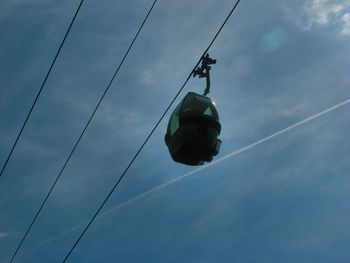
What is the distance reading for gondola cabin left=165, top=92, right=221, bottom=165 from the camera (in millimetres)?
6180

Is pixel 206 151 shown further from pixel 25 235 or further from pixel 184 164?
pixel 25 235

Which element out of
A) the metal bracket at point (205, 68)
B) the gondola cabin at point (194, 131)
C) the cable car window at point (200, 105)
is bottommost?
the gondola cabin at point (194, 131)

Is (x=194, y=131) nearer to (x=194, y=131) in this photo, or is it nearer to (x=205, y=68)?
(x=194, y=131)

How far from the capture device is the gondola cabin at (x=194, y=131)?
20.3 feet

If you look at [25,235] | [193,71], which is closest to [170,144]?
[193,71]

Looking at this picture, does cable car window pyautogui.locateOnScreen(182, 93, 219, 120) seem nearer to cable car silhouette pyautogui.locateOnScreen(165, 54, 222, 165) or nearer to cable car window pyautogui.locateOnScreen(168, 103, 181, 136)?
cable car silhouette pyautogui.locateOnScreen(165, 54, 222, 165)

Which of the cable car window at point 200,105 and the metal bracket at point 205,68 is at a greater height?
the metal bracket at point 205,68

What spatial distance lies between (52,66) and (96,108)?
992 mm

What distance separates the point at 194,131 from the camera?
6129mm

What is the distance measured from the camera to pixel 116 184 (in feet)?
23.5

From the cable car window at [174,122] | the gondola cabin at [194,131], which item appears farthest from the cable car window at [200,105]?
the cable car window at [174,122]

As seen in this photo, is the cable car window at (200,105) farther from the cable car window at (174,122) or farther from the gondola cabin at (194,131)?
the cable car window at (174,122)

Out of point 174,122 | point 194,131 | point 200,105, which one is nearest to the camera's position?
point 194,131

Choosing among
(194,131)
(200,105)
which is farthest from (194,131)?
(200,105)
